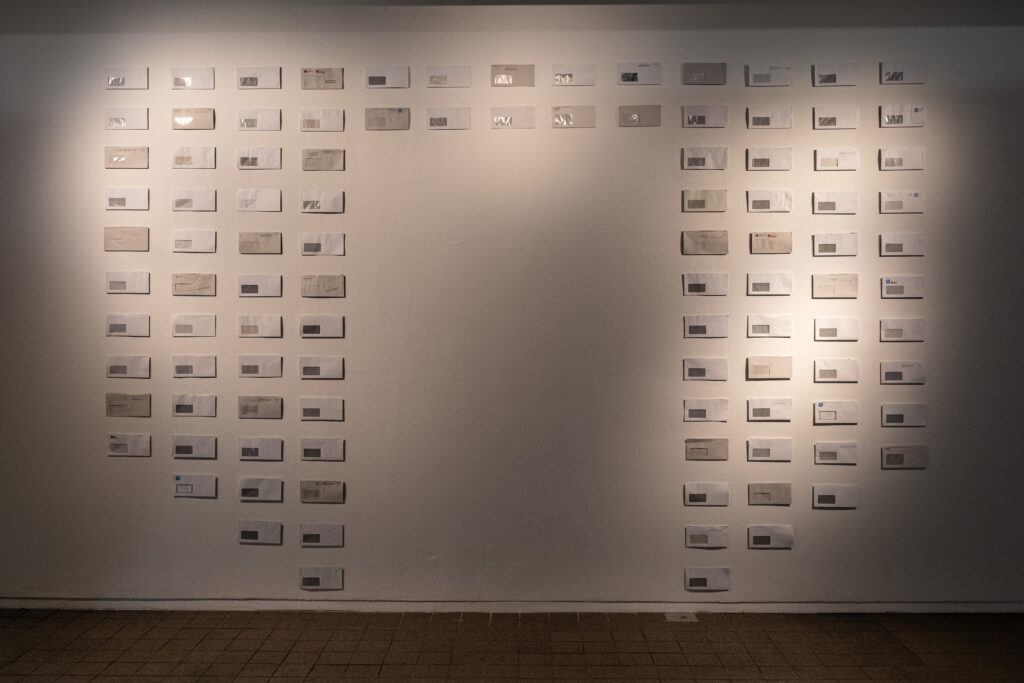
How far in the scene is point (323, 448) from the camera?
Answer: 3.09 meters

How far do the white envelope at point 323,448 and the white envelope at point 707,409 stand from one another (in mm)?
1697

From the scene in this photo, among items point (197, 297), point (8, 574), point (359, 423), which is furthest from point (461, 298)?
point (8, 574)

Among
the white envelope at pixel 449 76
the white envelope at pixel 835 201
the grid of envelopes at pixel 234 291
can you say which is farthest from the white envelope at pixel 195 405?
the white envelope at pixel 835 201

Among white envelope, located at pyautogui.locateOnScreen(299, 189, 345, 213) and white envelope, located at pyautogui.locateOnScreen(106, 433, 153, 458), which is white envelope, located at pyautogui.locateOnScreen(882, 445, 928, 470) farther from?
white envelope, located at pyautogui.locateOnScreen(106, 433, 153, 458)

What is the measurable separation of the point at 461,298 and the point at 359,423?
0.79 metres

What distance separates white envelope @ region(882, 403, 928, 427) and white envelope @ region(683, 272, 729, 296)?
3.20 feet

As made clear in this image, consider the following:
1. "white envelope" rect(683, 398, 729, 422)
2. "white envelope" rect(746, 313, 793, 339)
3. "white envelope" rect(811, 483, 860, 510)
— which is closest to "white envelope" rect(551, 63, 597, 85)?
"white envelope" rect(746, 313, 793, 339)

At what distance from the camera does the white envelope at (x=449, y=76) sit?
3.05 metres

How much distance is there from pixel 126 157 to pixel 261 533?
196cm

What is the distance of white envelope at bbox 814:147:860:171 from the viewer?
119 inches

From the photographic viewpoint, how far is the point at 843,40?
10.0 feet

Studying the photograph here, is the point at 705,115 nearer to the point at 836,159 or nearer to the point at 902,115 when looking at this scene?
the point at 836,159

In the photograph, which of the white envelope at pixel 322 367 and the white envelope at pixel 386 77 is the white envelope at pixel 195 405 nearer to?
the white envelope at pixel 322 367

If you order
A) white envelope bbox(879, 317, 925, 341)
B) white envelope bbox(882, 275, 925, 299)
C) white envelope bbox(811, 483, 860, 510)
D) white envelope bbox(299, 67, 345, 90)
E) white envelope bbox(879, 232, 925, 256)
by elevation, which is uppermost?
white envelope bbox(299, 67, 345, 90)
